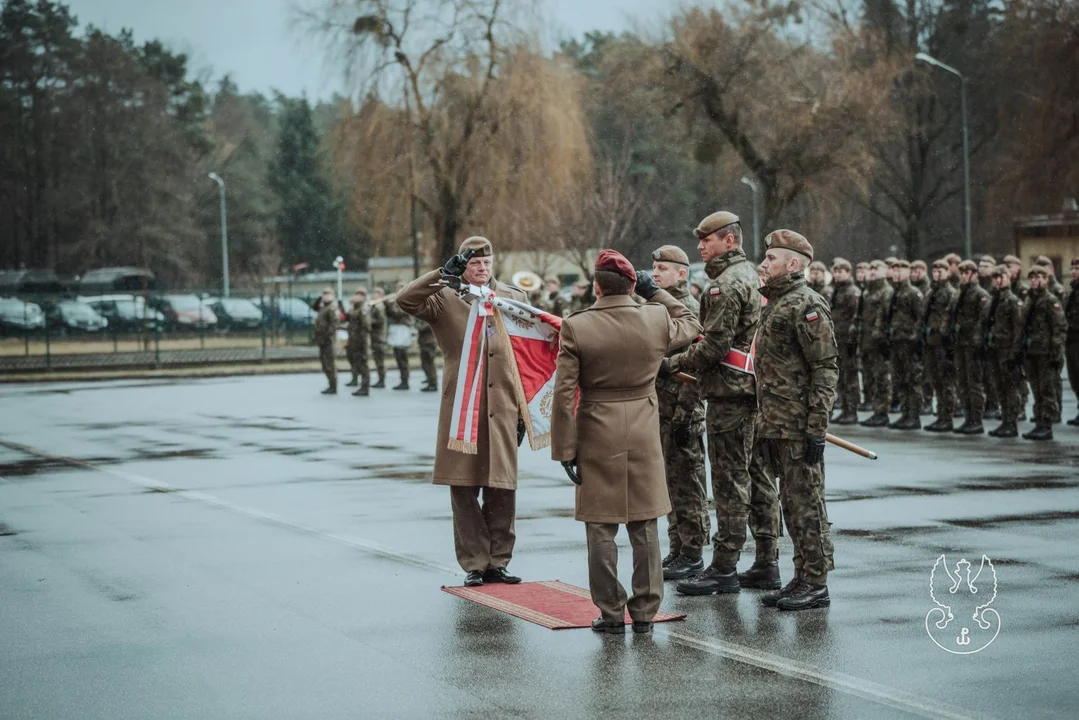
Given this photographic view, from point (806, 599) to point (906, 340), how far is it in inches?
459

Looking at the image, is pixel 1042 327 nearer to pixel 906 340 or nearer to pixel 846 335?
pixel 906 340

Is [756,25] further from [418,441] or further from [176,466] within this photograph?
[176,466]

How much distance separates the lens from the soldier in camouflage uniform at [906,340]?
19.0 metres

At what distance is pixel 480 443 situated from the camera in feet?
29.3

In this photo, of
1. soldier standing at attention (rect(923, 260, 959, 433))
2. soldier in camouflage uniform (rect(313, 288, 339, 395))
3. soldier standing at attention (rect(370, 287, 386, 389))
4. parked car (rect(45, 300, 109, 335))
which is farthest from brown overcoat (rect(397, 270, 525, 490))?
parked car (rect(45, 300, 109, 335))

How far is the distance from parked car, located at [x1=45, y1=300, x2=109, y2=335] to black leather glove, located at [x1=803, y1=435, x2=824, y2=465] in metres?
42.9

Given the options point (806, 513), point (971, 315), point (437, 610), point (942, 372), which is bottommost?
point (437, 610)

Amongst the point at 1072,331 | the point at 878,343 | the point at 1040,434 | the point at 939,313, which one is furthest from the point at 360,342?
the point at 1040,434

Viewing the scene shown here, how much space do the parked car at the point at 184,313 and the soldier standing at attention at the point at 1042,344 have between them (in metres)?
33.5

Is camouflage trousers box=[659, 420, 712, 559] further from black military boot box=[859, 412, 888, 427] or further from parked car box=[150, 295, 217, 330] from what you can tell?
parked car box=[150, 295, 217, 330]

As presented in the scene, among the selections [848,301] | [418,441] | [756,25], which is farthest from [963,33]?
[418,441]

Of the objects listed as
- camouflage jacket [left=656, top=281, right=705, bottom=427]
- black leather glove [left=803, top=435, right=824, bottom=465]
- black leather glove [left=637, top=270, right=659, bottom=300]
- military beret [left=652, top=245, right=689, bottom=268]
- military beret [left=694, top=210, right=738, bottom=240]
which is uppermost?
military beret [left=694, top=210, right=738, bottom=240]

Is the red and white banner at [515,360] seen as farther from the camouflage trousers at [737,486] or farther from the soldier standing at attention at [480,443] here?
the camouflage trousers at [737,486]

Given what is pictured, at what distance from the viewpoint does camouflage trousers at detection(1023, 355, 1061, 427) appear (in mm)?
17406
